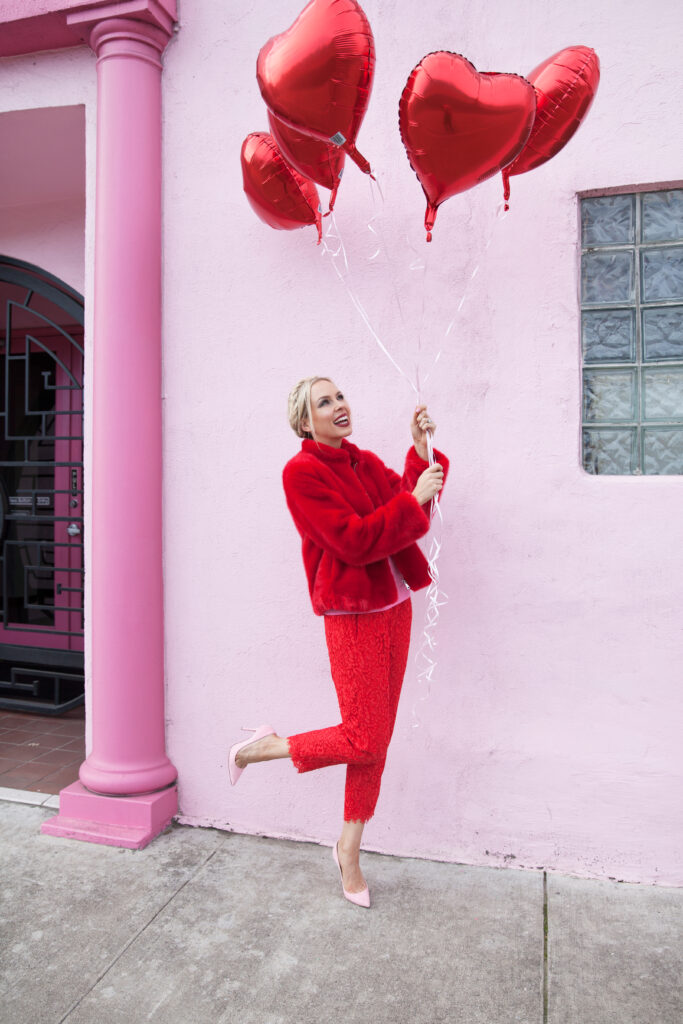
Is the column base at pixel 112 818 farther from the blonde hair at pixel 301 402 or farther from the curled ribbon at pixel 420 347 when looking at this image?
the blonde hair at pixel 301 402

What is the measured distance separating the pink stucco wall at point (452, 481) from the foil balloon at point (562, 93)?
0.44 meters

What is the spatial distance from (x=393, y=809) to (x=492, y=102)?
2.51 metres

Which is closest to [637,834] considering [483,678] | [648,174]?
[483,678]

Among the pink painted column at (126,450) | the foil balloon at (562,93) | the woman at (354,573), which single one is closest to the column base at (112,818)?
the pink painted column at (126,450)

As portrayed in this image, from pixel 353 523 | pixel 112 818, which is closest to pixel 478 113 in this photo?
pixel 353 523

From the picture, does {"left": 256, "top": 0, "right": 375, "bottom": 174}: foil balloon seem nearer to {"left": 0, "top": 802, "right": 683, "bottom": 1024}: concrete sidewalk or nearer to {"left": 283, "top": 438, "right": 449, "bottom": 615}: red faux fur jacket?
{"left": 283, "top": 438, "right": 449, "bottom": 615}: red faux fur jacket

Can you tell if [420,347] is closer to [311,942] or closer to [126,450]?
[126,450]

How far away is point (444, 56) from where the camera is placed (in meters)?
2.04

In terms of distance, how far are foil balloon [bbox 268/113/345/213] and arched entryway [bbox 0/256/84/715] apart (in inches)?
107

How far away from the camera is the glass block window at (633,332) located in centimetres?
281

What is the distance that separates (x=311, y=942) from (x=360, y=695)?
795mm

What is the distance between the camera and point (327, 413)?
248 cm

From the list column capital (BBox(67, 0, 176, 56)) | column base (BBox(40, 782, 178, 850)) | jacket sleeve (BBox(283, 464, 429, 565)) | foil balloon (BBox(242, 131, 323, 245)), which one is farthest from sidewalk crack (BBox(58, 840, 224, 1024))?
column capital (BBox(67, 0, 176, 56))

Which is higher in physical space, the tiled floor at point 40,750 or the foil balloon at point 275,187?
the foil balloon at point 275,187
